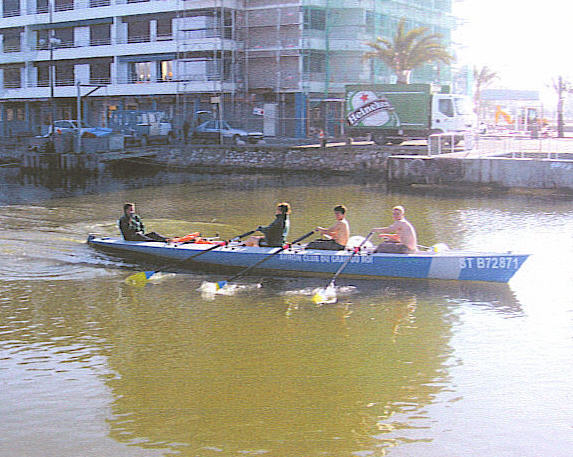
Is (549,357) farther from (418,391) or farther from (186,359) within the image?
(186,359)

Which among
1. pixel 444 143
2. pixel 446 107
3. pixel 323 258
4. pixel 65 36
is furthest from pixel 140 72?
pixel 323 258

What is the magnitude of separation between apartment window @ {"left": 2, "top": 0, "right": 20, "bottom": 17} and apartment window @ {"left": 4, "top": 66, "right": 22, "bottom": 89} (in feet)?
14.5

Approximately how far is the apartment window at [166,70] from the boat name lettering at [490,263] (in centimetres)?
4161

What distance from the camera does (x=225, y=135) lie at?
44938 mm

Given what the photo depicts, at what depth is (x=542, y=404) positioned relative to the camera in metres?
9.51

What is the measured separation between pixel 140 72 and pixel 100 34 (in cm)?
554

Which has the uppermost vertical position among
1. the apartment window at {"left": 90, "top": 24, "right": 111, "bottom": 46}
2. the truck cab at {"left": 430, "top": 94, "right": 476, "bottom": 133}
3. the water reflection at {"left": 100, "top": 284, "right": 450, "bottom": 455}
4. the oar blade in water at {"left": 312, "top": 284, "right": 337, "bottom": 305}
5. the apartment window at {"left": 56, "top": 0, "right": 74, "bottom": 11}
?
the apartment window at {"left": 56, "top": 0, "right": 74, "bottom": 11}

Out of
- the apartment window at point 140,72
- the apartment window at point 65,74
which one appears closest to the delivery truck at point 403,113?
the apartment window at point 140,72

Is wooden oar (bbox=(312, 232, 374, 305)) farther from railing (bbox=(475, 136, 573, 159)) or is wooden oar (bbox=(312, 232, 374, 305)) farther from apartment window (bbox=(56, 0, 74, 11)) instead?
apartment window (bbox=(56, 0, 74, 11))

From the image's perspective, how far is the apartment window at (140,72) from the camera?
181ft

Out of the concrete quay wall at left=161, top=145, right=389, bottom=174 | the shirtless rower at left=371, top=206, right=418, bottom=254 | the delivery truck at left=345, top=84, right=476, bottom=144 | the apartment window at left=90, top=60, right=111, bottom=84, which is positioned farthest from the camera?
the apartment window at left=90, top=60, right=111, bottom=84

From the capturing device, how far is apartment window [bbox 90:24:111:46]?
5791cm

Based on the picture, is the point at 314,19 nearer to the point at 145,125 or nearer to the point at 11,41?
the point at 145,125

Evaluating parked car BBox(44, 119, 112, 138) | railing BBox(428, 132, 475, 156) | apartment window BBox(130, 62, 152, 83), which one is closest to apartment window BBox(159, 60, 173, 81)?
apartment window BBox(130, 62, 152, 83)
